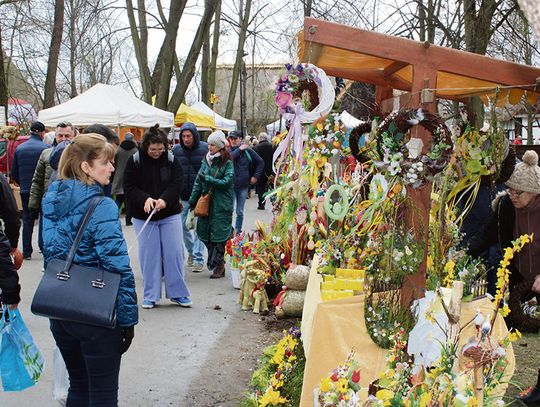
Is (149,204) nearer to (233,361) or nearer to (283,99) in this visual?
(233,361)

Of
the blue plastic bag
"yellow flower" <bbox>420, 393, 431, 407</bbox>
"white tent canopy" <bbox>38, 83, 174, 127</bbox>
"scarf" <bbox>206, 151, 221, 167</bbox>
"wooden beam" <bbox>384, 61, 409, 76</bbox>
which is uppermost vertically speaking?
"white tent canopy" <bbox>38, 83, 174, 127</bbox>

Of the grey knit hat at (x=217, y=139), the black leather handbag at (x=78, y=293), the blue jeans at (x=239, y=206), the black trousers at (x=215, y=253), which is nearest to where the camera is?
the black leather handbag at (x=78, y=293)

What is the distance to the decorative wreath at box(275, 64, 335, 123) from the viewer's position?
16.5 ft

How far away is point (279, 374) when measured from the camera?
4863 mm

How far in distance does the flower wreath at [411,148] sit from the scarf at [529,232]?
→ 4.40 feet

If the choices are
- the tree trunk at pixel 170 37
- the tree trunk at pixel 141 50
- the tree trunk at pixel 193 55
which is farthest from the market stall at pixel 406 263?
the tree trunk at pixel 141 50

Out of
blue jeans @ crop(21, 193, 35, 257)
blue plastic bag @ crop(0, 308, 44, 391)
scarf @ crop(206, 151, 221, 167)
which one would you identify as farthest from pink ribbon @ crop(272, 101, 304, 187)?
blue jeans @ crop(21, 193, 35, 257)

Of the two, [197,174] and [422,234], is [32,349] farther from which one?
[197,174]

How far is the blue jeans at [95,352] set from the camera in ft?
11.9

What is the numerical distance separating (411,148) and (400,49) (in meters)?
0.56

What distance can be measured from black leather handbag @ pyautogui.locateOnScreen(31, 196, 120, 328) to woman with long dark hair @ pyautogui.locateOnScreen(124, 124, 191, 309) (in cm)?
326

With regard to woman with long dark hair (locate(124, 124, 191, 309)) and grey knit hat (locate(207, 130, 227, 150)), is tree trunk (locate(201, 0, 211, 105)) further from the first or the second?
woman with long dark hair (locate(124, 124, 191, 309))

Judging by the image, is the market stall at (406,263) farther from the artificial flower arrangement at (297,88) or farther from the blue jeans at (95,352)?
the blue jeans at (95,352)

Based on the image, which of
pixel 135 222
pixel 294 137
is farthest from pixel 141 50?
pixel 294 137
